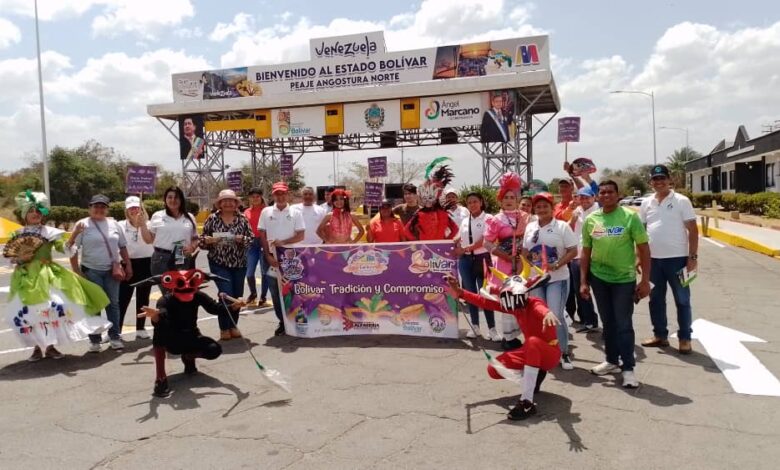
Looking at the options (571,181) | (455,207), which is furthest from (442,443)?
(571,181)

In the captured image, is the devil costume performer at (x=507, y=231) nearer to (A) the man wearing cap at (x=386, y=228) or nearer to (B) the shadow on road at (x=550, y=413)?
Result: (B) the shadow on road at (x=550, y=413)

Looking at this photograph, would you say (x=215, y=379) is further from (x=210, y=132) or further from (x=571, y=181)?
(x=210, y=132)

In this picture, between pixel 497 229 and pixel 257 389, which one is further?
pixel 497 229

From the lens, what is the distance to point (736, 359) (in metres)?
5.66

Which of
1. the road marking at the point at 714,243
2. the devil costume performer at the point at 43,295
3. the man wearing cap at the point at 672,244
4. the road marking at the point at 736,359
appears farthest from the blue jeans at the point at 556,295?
the road marking at the point at 714,243

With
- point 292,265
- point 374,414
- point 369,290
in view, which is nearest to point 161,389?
point 374,414

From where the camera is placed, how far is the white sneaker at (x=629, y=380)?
485 cm

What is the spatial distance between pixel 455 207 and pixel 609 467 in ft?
14.1

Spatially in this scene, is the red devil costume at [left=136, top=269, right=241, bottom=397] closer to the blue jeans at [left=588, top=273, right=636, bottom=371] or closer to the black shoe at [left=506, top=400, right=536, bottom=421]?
the black shoe at [left=506, top=400, right=536, bottom=421]

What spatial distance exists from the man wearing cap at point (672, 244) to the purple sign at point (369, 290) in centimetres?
213

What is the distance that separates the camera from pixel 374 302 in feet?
22.7

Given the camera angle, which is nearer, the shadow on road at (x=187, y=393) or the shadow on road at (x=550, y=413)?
the shadow on road at (x=550, y=413)

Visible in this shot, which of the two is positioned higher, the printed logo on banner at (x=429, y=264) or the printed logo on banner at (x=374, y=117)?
the printed logo on banner at (x=374, y=117)

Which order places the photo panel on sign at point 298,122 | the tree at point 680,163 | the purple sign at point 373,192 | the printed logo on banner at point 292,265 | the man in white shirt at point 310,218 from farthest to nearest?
the tree at point 680,163, the photo panel on sign at point 298,122, the purple sign at point 373,192, the man in white shirt at point 310,218, the printed logo on banner at point 292,265
